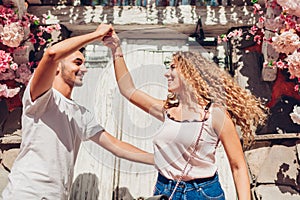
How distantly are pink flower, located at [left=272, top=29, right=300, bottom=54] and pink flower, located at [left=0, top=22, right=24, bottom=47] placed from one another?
5.01 ft

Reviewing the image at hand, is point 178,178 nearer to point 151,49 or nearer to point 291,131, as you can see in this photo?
point 291,131

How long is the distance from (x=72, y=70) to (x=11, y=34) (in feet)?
2.76

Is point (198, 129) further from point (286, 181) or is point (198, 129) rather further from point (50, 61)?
point (286, 181)

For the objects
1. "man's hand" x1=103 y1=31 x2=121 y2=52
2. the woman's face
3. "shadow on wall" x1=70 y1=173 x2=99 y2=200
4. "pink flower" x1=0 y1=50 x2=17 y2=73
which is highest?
"man's hand" x1=103 y1=31 x2=121 y2=52

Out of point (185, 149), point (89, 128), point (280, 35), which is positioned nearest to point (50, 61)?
point (89, 128)

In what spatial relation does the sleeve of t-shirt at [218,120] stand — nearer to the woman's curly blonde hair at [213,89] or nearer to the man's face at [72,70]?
the woman's curly blonde hair at [213,89]

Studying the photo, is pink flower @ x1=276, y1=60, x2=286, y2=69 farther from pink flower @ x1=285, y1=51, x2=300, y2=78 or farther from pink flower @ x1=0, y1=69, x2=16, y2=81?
pink flower @ x1=0, y1=69, x2=16, y2=81

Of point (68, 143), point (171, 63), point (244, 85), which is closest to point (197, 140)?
point (171, 63)

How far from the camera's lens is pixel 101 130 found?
2650 mm

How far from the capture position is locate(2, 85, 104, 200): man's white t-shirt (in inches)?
91.0

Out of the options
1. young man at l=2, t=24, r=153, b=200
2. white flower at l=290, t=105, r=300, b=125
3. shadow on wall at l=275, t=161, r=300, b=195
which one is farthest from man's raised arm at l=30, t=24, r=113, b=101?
shadow on wall at l=275, t=161, r=300, b=195

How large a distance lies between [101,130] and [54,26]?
1.04m

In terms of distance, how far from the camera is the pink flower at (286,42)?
300cm

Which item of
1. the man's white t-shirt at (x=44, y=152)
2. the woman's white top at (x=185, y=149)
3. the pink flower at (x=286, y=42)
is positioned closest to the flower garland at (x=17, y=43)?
the man's white t-shirt at (x=44, y=152)
